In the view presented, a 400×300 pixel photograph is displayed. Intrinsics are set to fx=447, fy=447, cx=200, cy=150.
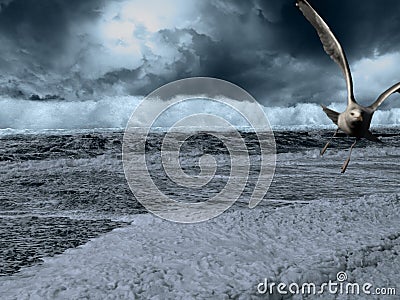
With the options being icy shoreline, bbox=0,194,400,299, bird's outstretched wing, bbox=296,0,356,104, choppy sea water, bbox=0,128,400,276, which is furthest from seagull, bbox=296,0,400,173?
A: icy shoreline, bbox=0,194,400,299

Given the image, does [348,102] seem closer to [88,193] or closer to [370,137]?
[370,137]

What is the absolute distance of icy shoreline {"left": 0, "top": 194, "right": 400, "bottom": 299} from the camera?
262cm

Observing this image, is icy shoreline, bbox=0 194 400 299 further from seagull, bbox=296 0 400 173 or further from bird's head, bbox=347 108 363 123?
bird's head, bbox=347 108 363 123

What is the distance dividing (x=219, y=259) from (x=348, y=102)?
4.69ft

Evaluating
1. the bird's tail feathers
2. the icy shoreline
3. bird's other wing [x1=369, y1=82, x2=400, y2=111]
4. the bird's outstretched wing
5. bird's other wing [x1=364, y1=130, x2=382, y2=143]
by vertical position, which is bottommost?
the icy shoreline

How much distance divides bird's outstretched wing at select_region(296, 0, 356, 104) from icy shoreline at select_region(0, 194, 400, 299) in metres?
1.15

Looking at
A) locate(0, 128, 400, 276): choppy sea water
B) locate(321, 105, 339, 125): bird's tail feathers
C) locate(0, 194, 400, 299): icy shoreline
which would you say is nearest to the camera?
locate(0, 194, 400, 299): icy shoreline

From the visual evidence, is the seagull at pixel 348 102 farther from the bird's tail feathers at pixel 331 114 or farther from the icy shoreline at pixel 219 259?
the icy shoreline at pixel 219 259

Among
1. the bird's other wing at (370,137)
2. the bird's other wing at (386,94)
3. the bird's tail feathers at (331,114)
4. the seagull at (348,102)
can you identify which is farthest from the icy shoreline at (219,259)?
the bird's other wing at (386,94)

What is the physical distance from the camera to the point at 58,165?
10266mm

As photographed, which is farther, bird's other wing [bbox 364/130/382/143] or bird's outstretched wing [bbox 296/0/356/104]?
bird's outstretched wing [bbox 296/0/356/104]

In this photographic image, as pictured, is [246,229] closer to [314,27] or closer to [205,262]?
[205,262]

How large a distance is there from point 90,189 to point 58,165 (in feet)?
12.7

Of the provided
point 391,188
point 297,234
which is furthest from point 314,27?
point 391,188
